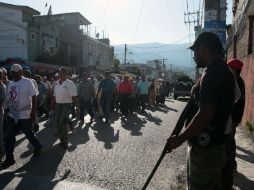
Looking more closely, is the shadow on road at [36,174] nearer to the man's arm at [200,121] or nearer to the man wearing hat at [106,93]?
the man's arm at [200,121]

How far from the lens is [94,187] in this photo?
6.05 meters

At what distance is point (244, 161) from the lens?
7.96 m

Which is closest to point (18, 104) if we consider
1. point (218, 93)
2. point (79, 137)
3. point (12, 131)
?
point (12, 131)

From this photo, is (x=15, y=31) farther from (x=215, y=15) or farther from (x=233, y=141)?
(x=233, y=141)

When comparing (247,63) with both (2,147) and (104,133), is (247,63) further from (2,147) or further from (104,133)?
(2,147)

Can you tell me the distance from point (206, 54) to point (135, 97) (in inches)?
706

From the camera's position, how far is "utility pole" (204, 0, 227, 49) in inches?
418

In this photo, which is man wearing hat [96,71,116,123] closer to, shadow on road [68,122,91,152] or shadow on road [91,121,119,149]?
shadow on road [91,121,119,149]

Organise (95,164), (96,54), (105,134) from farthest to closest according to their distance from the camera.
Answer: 1. (96,54)
2. (105,134)
3. (95,164)

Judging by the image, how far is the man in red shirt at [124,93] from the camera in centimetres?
1736

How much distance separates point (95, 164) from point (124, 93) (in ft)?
33.8

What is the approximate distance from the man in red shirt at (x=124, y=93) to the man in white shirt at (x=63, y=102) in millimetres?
7838

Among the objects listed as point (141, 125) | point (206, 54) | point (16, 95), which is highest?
point (206, 54)

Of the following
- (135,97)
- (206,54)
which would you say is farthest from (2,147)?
(135,97)
